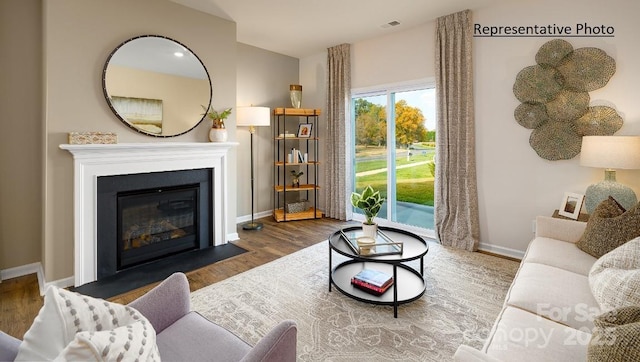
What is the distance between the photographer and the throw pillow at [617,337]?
83 centimetres

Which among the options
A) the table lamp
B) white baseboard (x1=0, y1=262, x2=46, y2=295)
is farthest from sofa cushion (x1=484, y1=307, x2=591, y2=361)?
white baseboard (x1=0, y1=262, x2=46, y2=295)

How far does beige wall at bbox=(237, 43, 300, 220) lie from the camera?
15.7 feet

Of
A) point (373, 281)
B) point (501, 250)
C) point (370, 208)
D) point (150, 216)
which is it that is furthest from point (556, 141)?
point (150, 216)

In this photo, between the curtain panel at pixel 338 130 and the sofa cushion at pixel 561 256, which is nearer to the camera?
the sofa cushion at pixel 561 256

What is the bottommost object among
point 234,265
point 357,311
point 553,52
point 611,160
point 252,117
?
point 357,311

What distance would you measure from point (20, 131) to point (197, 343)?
9.77 ft

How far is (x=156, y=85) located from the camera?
3182mm

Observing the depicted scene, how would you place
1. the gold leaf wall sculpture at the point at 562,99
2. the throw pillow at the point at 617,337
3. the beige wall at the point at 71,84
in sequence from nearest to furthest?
the throw pillow at the point at 617,337
the beige wall at the point at 71,84
the gold leaf wall sculpture at the point at 562,99

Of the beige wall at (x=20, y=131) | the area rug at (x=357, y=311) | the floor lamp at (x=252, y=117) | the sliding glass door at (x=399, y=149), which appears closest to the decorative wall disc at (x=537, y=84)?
the sliding glass door at (x=399, y=149)

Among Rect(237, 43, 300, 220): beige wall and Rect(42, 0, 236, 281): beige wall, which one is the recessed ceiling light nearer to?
Rect(237, 43, 300, 220): beige wall

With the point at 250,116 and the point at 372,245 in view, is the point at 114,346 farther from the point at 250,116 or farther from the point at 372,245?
the point at 250,116

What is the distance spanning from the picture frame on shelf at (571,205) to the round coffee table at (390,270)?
1465 mm

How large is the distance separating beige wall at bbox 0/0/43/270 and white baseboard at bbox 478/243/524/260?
4.68 m

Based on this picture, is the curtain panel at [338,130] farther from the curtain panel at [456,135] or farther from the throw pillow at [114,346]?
the throw pillow at [114,346]
